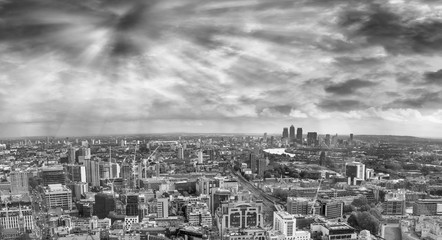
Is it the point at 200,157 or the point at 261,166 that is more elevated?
the point at 200,157

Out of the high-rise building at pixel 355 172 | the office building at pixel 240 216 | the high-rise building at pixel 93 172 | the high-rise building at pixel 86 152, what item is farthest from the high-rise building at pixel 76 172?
A: the high-rise building at pixel 355 172

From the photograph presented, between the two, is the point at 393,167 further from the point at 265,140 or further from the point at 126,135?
the point at 126,135

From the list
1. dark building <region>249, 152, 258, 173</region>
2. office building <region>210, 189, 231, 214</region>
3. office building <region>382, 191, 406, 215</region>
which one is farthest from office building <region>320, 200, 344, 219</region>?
dark building <region>249, 152, 258, 173</region>

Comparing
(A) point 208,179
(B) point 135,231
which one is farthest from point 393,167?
(B) point 135,231

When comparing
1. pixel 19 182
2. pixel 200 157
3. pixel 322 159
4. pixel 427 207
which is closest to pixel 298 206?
pixel 322 159

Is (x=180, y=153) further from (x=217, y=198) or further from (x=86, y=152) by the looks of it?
(x=86, y=152)

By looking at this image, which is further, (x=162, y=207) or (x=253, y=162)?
(x=253, y=162)
